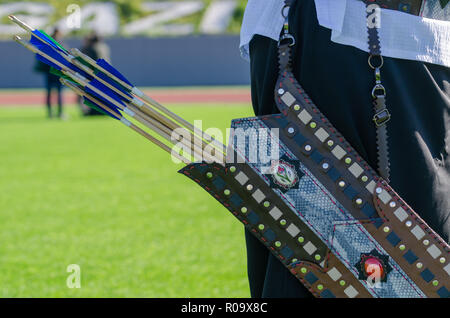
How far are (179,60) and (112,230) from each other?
947 inches

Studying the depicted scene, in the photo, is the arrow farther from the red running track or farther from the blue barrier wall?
the blue barrier wall

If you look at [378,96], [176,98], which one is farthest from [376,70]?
[176,98]

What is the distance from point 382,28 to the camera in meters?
1.68

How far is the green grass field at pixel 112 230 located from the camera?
156 inches

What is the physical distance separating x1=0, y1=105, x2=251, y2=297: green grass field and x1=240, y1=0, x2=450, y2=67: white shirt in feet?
7.52

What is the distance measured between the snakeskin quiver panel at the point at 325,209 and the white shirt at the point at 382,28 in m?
0.16

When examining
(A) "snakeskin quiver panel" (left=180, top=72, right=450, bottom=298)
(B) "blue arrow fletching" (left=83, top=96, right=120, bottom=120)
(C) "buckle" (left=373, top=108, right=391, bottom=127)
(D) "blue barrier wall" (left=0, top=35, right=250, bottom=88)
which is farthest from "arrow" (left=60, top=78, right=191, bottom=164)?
(D) "blue barrier wall" (left=0, top=35, right=250, bottom=88)

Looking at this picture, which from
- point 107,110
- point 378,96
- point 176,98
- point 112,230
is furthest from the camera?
point 176,98

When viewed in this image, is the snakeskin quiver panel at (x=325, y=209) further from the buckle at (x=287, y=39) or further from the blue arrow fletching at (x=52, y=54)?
the blue arrow fletching at (x=52, y=54)

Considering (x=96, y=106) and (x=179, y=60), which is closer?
(x=96, y=106)

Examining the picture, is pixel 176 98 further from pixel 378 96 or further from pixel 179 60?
pixel 378 96

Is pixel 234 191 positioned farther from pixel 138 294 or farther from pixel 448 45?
pixel 138 294

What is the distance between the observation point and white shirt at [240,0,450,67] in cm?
166

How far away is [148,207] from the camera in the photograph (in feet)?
19.6
